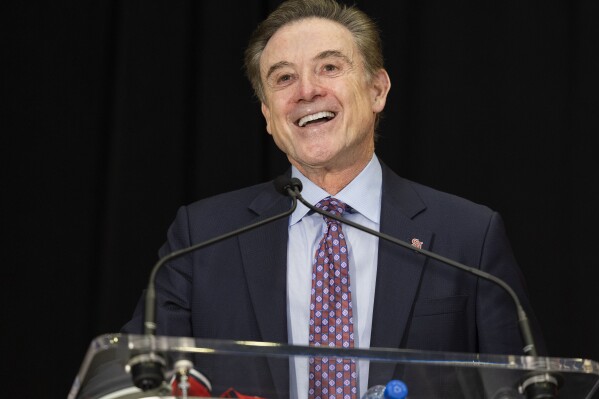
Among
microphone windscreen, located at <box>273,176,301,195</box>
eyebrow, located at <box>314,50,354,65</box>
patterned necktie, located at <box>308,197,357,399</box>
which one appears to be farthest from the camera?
eyebrow, located at <box>314,50,354,65</box>

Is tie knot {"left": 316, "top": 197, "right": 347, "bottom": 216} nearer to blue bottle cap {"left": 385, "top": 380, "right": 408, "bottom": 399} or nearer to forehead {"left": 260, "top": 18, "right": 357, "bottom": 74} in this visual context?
forehead {"left": 260, "top": 18, "right": 357, "bottom": 74}

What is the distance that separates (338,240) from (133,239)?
1018mm

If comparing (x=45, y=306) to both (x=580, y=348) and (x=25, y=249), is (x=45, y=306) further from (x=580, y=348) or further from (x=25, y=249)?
(x=580, y=348)

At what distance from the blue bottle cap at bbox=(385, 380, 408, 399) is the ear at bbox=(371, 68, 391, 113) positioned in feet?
4.20

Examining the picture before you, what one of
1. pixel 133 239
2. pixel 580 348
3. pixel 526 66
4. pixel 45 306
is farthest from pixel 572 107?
pixel 45 306

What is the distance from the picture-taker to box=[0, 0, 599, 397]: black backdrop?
299cm

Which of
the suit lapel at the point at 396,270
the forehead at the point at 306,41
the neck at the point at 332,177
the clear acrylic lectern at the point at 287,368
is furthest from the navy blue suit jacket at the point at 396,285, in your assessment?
the clear acrylic lectern at the point at 287,368

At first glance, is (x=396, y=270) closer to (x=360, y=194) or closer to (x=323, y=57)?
(x=360, y=194)

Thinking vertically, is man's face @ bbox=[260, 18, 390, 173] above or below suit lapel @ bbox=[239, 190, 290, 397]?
above

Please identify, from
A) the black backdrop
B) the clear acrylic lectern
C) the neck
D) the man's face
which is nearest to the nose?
the man's face

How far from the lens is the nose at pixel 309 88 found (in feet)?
7.88

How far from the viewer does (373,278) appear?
2234mm

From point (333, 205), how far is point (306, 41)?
419mm

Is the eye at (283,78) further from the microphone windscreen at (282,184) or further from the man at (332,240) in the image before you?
the microphone windscreen at (282,184)
